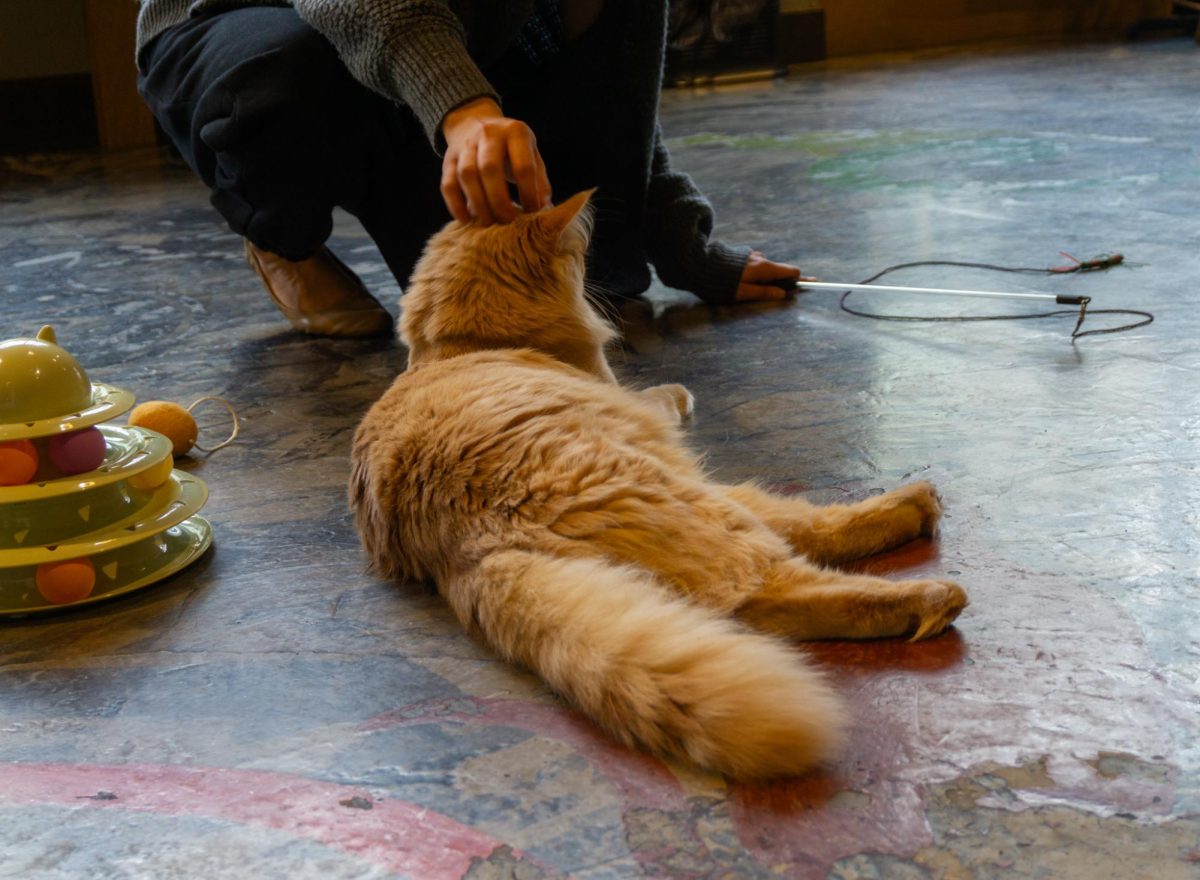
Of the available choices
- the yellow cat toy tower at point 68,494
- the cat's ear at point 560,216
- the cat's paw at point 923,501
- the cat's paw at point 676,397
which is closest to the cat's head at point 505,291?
the cat's ear at point 560,216

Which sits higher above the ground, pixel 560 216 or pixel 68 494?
pixel 560 216

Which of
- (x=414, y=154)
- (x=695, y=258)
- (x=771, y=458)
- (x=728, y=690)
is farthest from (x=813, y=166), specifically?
(x=728, y=690)

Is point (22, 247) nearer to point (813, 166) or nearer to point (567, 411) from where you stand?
point (813, 166)

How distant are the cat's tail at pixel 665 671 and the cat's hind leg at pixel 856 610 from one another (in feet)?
0.13

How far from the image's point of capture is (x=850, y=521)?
1576mm

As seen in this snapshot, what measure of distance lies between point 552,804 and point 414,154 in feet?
6.15

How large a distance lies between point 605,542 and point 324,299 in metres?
1.71

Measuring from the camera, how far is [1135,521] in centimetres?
158

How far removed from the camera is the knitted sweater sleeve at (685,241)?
2.76 m

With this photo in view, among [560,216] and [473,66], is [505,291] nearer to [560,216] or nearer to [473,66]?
[560,216]

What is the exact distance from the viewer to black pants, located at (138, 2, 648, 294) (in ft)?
8.20

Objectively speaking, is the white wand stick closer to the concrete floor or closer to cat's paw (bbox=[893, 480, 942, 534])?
the concrete floor

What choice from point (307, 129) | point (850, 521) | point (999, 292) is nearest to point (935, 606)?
point (850, 521)

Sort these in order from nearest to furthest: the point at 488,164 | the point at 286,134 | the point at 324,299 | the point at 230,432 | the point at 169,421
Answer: the point at 488,164 → the point at 169,421 → the point at 230,432 → the point at 286,134 → the point at 324,299
